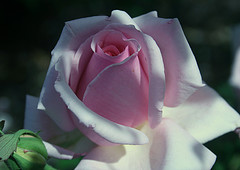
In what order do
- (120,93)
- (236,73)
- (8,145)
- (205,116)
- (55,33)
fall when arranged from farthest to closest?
1. (55,33)
2. (236,73)
3. (205,116)
4. (120,93)
5. (8,145)

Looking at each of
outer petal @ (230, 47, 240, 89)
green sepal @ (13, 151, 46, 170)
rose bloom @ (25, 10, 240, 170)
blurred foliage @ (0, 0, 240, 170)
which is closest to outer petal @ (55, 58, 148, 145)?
rose bloom @ (25, 10, 240, 170)

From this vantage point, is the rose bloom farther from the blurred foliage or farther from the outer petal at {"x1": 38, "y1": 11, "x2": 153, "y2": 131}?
the blurred foliage

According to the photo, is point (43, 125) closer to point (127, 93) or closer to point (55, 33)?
point (127, 93)

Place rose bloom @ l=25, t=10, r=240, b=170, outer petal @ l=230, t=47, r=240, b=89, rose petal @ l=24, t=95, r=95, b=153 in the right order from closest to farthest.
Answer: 1. rose bloom @ l=25, t=10, r=240, b=170
2. rose petal @ l=24, t=95, r=95, b=153
3. outer petal @ l=230, t=47, r=240, b=89

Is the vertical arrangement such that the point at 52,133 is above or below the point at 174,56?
below

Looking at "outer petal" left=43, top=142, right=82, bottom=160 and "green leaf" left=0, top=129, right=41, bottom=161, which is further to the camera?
"outer petal" left=43, top=142, right=82, bottom=160

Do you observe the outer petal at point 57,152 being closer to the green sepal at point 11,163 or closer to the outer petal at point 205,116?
Result: the green sepal at point 11,163

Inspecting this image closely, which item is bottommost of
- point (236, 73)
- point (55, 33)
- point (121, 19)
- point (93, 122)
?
point (55, 33)

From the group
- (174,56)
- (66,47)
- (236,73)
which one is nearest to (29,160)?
(66,47)
